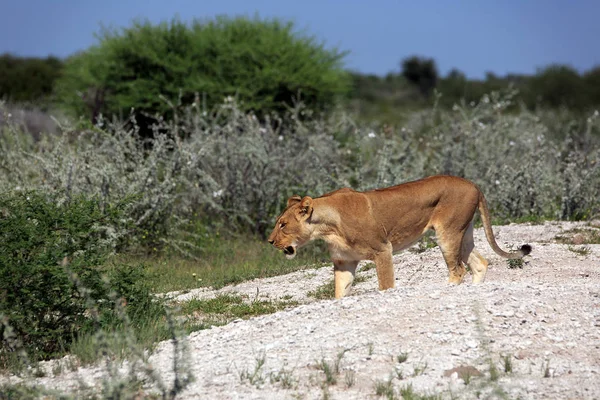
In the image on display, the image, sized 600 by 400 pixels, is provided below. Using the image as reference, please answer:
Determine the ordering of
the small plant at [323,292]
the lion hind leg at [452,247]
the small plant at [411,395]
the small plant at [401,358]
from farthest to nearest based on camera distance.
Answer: the small plant at [323,292] → the lion hind leg at [452,247] → the small plant at [401,358] → the small plant at [411,395]

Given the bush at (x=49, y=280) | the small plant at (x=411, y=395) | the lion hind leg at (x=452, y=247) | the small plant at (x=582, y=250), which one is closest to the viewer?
the small plant at (x=411, y=395)

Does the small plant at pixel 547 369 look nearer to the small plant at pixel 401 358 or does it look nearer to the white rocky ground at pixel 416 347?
the white rocky ground at pixel 416 347

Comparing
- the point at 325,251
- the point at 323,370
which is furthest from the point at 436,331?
the point at 325,251

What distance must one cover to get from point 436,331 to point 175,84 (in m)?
13.3

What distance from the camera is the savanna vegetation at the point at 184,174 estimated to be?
25.7ft

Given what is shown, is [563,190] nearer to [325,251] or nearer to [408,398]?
[325,251]

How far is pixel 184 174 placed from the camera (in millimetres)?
13969

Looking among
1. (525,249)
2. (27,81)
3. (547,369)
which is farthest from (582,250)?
(27,81)

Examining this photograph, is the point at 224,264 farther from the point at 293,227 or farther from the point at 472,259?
the point at 472,259

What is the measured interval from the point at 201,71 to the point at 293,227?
37.4 ft

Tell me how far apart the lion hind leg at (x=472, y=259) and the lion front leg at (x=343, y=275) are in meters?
1.28

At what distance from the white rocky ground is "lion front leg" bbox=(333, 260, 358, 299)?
921mm

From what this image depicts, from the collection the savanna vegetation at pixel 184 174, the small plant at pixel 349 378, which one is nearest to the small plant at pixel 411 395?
the small plant at pixel 349 378

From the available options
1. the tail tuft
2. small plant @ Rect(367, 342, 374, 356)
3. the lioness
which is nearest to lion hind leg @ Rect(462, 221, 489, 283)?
the lioness
